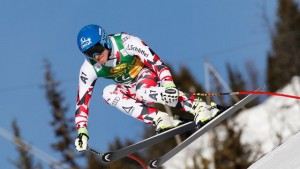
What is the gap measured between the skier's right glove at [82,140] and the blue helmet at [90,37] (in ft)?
3.86

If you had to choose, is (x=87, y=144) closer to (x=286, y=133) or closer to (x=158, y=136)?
(x=158, y=136)

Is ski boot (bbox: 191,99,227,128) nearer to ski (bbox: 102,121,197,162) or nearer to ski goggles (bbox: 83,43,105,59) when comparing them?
ski (bbox: 102,121,197,162)

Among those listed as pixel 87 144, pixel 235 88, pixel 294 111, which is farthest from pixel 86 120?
pixel 235 88

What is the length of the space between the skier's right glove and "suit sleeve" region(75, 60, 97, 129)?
84 millimetres

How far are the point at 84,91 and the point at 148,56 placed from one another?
1.00m

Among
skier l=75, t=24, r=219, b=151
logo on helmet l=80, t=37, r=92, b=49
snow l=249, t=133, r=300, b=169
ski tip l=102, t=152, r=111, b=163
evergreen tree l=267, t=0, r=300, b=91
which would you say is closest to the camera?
snow l=249, t=133, r=300, b=169

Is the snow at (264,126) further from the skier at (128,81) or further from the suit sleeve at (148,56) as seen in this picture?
the suit sleeve at (148,56)

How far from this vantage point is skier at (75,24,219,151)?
8992mm

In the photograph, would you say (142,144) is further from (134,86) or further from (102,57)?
(102,57)

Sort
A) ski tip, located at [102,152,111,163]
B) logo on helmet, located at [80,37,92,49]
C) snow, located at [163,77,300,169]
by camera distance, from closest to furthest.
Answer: logo on helmet, located at [80,37,92,49]
ski tip, located at [102,152,111,163]
snow, located at [163,77,300,169]

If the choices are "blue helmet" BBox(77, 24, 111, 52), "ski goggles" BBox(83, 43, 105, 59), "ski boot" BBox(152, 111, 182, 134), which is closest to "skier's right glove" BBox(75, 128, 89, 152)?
"ski boot" BBox(152, 111, 182, 134)

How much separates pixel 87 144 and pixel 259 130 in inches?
1549

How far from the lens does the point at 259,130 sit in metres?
47.8

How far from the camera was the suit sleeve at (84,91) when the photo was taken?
930 centimetres
